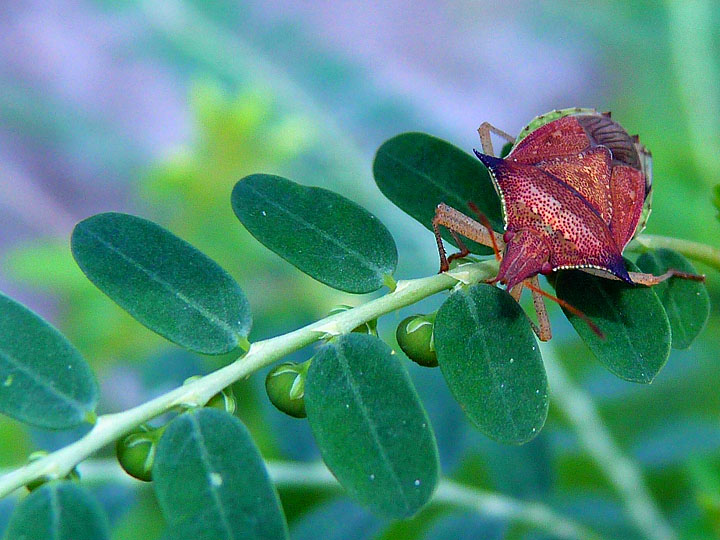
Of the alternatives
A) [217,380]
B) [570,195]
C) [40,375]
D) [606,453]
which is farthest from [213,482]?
[606,453]

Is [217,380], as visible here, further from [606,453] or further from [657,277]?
[606,453]

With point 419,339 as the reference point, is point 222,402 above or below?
below

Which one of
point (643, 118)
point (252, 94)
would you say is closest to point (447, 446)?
point (252, 94)

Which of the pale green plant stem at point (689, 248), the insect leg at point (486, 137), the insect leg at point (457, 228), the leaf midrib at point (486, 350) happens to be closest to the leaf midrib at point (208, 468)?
the leaf midrib at point (486, 350)

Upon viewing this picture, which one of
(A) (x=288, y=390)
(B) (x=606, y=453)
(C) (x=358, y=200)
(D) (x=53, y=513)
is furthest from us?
(C) (x=358, y=200)

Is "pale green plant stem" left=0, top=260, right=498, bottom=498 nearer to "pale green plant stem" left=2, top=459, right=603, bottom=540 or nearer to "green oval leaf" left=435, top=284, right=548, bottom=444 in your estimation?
"green oval leaf" left=435, top=284, right=548, bottom=444

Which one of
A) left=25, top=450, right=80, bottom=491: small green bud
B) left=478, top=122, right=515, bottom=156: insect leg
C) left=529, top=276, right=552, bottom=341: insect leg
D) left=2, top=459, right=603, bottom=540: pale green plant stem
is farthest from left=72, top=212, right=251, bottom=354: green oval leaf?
left=478, top=122, right=515, bottom=156: insect leg
